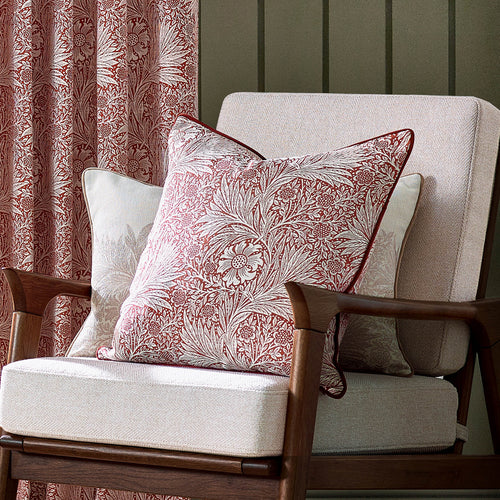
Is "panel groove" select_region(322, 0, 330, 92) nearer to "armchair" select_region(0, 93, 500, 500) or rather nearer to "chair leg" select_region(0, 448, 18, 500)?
"armchair" select_region(0, 93, 500, 500)

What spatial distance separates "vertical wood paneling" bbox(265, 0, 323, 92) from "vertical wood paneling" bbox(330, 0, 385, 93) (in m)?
0.05

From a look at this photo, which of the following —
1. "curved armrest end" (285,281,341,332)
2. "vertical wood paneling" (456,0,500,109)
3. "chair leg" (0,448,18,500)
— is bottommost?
"chair leg" (0,448,18,500)

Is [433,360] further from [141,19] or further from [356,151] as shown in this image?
[141,19]

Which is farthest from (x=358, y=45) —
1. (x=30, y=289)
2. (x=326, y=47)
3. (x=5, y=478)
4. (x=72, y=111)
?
(x=5, y=478)

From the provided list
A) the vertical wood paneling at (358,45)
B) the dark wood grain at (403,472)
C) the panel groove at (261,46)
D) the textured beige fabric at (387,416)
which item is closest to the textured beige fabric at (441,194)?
the textured beige fabric at (387,416)

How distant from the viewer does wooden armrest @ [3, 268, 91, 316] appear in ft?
5.41

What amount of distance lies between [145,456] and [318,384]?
0.31 meters

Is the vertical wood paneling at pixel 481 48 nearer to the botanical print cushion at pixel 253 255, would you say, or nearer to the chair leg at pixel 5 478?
the botanical print cushion at pixel 253 255

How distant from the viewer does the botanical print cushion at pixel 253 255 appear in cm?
144

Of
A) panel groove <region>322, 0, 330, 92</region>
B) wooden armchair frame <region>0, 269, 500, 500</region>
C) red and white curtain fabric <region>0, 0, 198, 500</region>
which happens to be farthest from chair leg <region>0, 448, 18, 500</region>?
panel groove <region>322, 0, 330, 92</region>

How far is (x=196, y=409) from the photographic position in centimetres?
129

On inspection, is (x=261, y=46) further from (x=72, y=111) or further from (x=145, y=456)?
(x=145, y=456)

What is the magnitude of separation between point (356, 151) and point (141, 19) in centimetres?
105

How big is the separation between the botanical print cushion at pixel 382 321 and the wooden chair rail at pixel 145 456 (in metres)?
0.41
